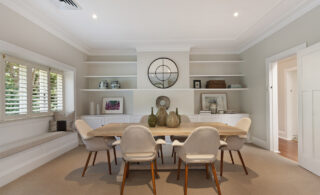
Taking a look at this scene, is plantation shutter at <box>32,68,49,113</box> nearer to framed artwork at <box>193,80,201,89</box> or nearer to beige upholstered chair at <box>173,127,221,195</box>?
beige upholstered chair at <box>173,127,221,195</box>

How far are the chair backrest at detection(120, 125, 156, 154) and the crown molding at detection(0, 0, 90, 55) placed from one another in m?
2.56

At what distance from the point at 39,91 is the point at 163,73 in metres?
2.86

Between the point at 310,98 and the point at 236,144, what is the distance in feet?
4.52

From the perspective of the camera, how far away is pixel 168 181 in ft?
8.19

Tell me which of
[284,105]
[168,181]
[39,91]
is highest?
[39,91]

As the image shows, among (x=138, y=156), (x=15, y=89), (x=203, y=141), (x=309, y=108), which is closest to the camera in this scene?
(x=203, y=141)

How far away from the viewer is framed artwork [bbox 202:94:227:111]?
208 inches

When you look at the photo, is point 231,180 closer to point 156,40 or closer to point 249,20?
point 249,20

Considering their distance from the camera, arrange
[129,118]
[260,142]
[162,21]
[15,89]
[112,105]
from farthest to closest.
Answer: [112,105] → [129,118] → [260,142] → [162,21] → [15,89]

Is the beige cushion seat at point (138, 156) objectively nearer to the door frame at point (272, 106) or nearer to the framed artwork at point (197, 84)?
the door frame at point (272, 106)

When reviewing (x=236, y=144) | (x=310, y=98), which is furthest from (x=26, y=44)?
(x=310, y=98)

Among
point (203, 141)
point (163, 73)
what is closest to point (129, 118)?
point (163, 73)

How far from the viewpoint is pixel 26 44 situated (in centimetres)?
303

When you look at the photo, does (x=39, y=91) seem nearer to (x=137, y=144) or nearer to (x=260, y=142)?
(x=137, y=144)
